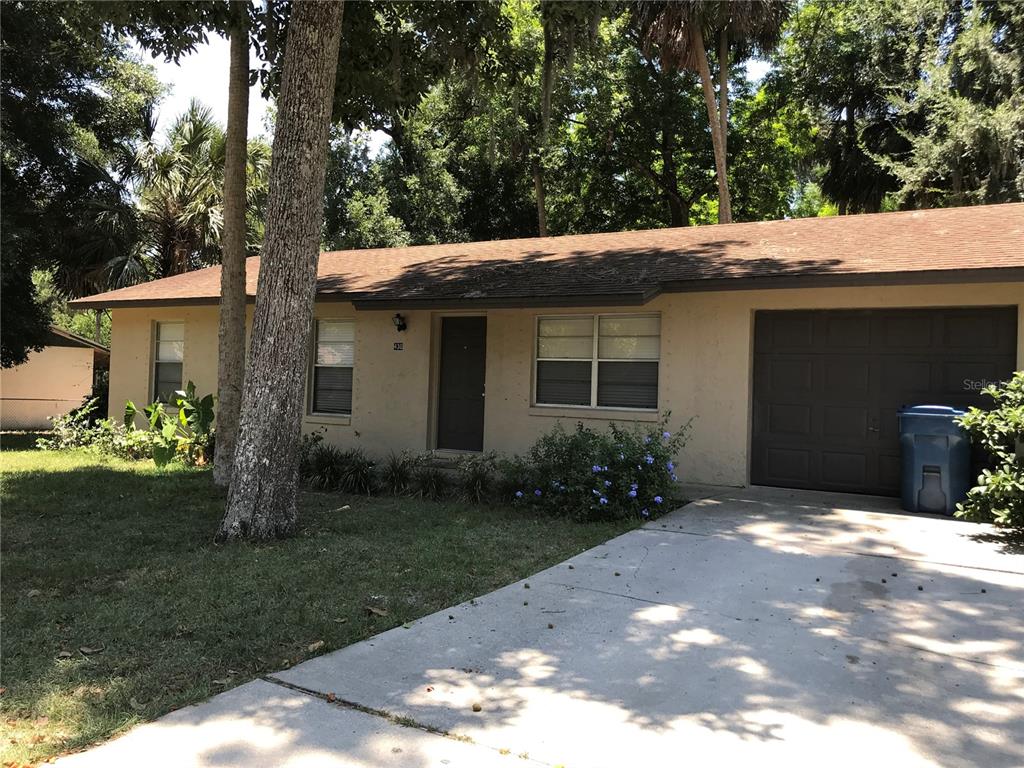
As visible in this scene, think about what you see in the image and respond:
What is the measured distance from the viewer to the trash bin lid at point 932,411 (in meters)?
8.18

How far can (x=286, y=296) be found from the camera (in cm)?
732

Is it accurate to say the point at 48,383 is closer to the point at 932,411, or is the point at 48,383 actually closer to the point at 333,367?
the point at 333,367

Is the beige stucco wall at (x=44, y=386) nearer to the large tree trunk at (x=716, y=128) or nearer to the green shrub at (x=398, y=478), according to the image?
the green shrub at (x=398, y=478)

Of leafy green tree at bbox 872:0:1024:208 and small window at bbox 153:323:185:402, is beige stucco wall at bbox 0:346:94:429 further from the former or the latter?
leafy green tree at bbox 872:0:1024:208

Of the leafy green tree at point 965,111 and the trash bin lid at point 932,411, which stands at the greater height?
the leafy green tree at point 965,111

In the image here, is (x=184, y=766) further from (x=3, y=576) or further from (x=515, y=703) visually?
(x=3, y=576)

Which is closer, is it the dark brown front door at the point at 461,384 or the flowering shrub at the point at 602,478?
the flowering shrub at the point at 602,478

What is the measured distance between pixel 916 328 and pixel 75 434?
14697mm

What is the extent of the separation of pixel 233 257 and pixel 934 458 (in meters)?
8.87

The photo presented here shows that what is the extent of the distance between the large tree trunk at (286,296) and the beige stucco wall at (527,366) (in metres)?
4.53

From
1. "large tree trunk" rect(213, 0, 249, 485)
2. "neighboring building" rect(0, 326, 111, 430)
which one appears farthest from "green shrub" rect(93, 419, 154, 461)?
"neighboring building" rect(0, 326, 111, 430)

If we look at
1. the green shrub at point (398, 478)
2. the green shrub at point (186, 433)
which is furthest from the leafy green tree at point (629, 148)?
the green shrub at point (398, 478)

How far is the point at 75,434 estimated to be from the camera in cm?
1473

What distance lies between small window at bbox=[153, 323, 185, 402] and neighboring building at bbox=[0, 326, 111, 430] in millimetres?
9743
